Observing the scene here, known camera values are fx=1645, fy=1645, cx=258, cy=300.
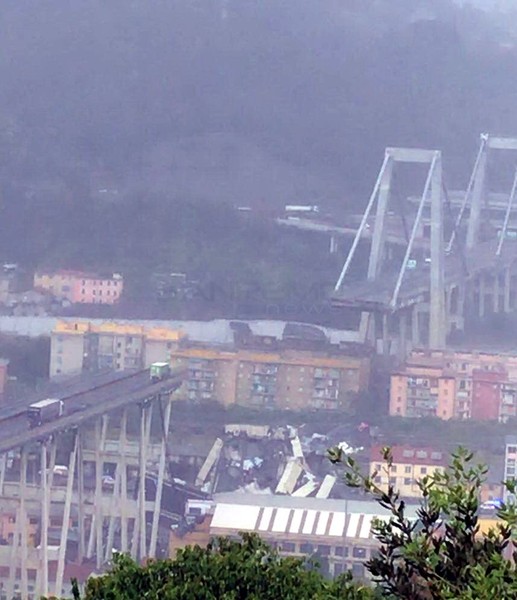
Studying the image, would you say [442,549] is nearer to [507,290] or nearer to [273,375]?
[273,375]

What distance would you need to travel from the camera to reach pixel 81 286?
31.0ft

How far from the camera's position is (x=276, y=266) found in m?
9.59

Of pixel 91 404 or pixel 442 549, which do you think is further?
pixel 91 404

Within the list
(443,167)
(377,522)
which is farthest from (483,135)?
(377,522)

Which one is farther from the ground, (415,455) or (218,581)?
(415,455)

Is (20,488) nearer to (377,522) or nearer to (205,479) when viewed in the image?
(205,479)

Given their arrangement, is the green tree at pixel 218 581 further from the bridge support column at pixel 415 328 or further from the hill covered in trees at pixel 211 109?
the hill covered in trees at pixel 211 109

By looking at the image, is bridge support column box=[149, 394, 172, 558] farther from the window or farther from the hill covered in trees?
the hill covered in trees

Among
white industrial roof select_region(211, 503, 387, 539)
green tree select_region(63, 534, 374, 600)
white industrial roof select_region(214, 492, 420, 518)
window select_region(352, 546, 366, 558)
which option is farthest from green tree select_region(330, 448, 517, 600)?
white industrial roof select_region(214, 492, 420, 518)

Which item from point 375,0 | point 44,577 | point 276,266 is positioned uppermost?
point 375,0

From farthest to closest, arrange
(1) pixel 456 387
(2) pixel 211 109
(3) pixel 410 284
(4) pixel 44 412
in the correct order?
(2) pixel 211 109
(3) pixel 410 284
(1) pixel 456 387
(4) pixel 44 412

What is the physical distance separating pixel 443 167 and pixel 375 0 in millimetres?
1537

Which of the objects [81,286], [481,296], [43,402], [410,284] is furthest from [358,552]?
[81,286]

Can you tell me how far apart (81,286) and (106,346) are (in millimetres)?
908
